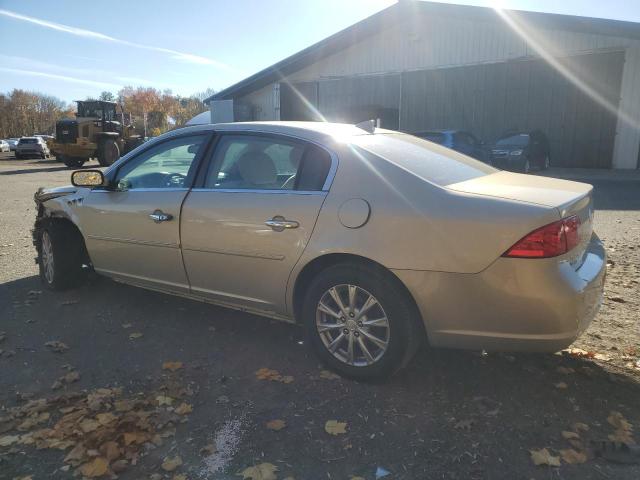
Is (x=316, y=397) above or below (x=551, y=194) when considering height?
below

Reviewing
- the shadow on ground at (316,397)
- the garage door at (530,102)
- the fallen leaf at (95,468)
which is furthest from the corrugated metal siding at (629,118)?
the fallen leaf at (95,468)

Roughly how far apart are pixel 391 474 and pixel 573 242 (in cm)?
155

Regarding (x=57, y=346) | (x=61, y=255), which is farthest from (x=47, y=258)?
(x=57, y=346)

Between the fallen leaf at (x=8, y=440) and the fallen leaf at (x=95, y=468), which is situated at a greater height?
the fallen leaf at (x=95, y=468)

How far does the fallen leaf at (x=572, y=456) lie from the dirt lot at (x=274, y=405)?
0.5 inches

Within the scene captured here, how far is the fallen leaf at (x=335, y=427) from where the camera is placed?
270 centimetres

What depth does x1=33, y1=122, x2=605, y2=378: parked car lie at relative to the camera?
2.69 m

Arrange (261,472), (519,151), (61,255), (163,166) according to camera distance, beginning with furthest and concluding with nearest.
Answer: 1. (519,151)
2. (61,255)
3. (163,166)
4. (261,472)

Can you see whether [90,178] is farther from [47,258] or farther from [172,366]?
[172,366]

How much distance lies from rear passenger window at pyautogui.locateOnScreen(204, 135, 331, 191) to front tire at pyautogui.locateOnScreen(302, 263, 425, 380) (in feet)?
2.06

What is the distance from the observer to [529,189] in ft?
10.0

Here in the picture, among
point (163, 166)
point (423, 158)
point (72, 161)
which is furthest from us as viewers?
point (72, 161)

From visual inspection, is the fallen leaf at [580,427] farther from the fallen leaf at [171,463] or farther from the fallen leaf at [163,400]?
the fallen leaf at [163,400]

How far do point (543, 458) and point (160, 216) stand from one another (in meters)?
2.98
